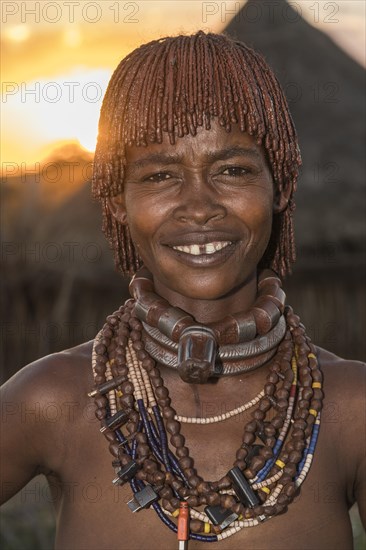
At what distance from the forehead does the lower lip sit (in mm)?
297

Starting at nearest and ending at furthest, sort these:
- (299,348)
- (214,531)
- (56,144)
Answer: (214,531)
(299,348)
(56,144)

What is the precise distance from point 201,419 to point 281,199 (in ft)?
2.69

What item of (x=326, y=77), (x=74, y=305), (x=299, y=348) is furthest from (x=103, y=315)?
(x=299, y=348)

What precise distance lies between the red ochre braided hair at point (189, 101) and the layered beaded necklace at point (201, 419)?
1.56 ft

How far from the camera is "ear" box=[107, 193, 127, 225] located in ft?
12.1

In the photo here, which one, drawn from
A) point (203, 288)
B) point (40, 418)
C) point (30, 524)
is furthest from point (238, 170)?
point (30, 524)

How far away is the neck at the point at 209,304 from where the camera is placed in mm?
3619

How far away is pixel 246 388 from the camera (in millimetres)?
3643

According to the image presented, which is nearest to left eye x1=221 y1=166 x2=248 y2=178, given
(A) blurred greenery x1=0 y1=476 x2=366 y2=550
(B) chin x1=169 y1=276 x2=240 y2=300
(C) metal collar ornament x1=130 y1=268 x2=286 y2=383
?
(B) chin x1=169 y1=276 x2=240 y2=300

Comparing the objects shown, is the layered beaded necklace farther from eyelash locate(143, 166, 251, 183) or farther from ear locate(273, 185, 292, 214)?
eyelash locate(143, 166, 251, 183)

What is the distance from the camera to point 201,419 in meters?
3.56

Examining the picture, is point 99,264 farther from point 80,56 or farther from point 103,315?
point 80,56

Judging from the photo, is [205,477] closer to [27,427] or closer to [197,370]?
[197,370]

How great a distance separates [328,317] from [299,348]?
659 cm
